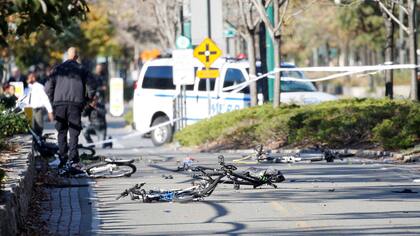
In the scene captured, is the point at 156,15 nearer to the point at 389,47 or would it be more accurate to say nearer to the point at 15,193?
the point at 389,47

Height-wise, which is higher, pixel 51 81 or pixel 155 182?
pixel 51 81

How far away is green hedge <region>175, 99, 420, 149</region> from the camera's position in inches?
885

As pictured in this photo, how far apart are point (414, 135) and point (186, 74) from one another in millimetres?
9254

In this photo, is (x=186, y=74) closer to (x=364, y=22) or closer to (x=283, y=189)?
(x=283, y=189)

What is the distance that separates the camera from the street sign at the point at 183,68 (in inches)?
1179

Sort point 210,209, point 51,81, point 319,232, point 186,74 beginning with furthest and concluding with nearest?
point 186,74 → point 51,81 → point 210,209 → point 319,232

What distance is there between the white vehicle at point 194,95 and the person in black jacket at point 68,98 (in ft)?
35.1

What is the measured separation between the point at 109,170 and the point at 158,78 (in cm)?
1450

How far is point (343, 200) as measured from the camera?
14648mm

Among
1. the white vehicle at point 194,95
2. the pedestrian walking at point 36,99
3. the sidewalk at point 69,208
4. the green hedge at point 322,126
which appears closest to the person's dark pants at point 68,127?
the sidewalk at point 69,208

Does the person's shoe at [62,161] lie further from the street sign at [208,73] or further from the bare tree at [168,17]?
the bare tree at [168,17]

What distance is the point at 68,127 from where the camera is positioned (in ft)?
64.4

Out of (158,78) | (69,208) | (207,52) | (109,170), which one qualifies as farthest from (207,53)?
(69,208)

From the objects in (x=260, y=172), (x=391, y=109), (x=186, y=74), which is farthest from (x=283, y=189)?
(x=186, y=74)
